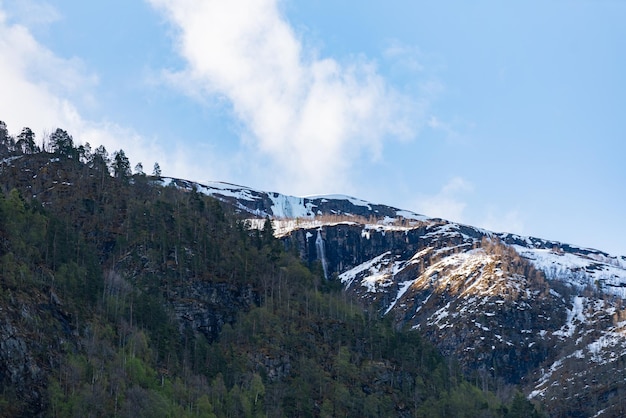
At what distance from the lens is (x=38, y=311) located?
5256 inches

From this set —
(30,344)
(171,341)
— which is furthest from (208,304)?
(30,344)

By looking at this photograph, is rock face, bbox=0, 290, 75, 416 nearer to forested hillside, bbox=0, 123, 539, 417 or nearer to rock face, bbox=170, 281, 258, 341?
forested hillside, bbox=0, 123, 539, 417

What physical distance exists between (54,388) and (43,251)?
47819 millimetres

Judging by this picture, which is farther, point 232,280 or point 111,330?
point 232,280

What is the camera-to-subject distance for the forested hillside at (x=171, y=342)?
123875mm

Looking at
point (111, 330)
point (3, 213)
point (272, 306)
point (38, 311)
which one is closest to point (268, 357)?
point (272, 306)

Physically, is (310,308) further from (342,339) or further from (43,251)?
(43,251)

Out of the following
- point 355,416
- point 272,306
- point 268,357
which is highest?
point 272,306

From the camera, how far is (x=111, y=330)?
473 feet

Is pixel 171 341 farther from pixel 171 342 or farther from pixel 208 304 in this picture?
pixel 208 304

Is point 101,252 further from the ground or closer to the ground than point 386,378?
further from the ground

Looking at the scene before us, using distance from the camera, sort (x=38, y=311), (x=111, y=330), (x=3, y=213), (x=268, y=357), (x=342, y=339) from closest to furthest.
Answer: (x=38, y=311) < (x=111, y=330) < (x=3, y=213) < (x=268, y=357) < (x=342, y=339)

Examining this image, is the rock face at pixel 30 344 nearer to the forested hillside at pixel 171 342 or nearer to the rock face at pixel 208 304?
the forested hillside at pixel 171 342

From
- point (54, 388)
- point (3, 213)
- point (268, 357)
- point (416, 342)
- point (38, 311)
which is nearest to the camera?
point (54, 388)
